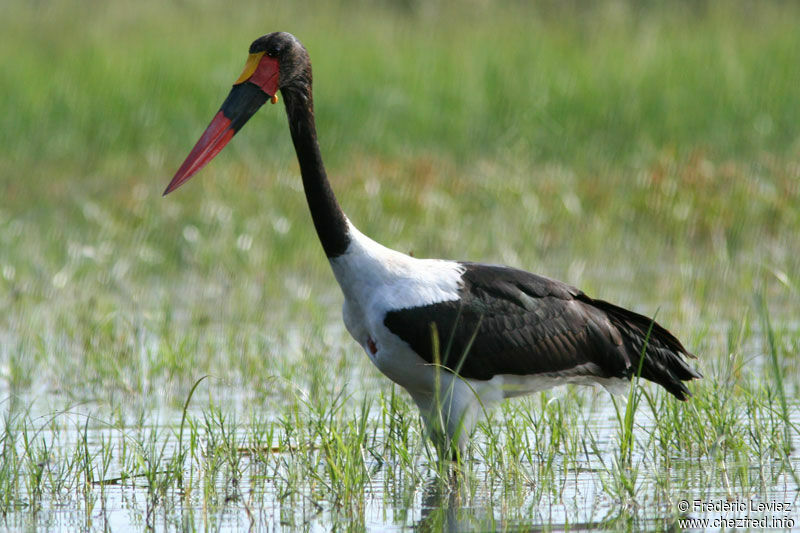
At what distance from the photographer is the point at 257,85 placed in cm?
502

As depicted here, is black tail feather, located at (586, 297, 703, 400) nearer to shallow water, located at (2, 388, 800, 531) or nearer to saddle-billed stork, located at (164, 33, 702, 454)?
saddle-billed stork, located at (164, 33, 702, 454)

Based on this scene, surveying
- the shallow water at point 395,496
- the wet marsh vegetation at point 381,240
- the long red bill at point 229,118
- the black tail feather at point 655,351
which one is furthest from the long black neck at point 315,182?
the black tail feather at point 655,351

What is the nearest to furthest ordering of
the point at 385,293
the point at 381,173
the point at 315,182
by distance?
the point at 385,293, the point at 315,182, the point at 381,173

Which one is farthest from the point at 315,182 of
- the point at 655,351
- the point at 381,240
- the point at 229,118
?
the point at 381,240

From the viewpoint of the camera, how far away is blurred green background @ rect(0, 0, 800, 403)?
703 cm

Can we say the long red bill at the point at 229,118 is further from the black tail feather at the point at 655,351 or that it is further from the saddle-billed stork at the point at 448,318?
the black tail feather at the point at 655,351

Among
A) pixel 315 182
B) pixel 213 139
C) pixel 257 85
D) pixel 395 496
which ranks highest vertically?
pixel 257 85

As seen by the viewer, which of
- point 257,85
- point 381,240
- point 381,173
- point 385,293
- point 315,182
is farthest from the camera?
point 381,173

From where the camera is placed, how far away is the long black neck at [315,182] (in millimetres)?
4836

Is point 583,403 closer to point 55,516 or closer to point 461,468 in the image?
point 461,468

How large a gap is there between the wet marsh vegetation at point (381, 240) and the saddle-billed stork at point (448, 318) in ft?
0.49

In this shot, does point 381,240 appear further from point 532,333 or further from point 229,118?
point 532,333

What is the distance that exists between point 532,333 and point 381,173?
5.41 metres

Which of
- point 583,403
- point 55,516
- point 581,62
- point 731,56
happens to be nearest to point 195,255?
point 583,403
